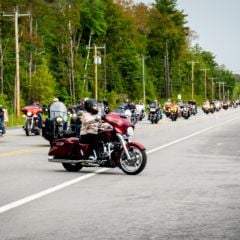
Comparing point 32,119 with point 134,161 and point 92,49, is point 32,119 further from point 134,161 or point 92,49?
point 92,49

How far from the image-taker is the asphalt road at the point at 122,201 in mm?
8922

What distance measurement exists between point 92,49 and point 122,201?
363 feet

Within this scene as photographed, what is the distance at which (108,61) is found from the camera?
128m

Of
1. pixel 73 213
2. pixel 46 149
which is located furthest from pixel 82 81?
pixel 73 213

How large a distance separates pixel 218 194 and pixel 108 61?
115883 millimetres

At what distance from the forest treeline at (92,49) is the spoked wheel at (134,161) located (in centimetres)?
4230

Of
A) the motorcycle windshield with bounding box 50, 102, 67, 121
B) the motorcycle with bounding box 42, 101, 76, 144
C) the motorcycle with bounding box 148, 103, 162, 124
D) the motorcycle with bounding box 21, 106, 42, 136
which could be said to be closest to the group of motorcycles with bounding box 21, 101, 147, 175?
the motorcycle with bounding box 42, 101, 76, 144

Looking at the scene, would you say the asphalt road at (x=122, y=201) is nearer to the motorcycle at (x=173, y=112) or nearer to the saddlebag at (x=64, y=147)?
the saddlebag at (x=64, y=147)

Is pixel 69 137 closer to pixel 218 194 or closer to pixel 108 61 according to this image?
pixel 218 194

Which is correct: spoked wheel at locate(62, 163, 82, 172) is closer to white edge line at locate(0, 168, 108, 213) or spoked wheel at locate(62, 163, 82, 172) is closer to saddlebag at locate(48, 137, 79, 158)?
saddlebag at locate(48, 137, 79, 158)

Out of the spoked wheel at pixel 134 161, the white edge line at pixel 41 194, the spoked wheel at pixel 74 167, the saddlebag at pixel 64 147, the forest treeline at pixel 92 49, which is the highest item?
the forest treeline at pixel 92 49

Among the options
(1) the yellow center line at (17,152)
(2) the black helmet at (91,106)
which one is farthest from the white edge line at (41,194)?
(1) the yellow center line at (17,152)

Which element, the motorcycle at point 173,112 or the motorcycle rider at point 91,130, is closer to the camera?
the motorcycle rider at point 91,130

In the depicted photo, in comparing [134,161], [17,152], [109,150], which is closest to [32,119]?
[17,152]
